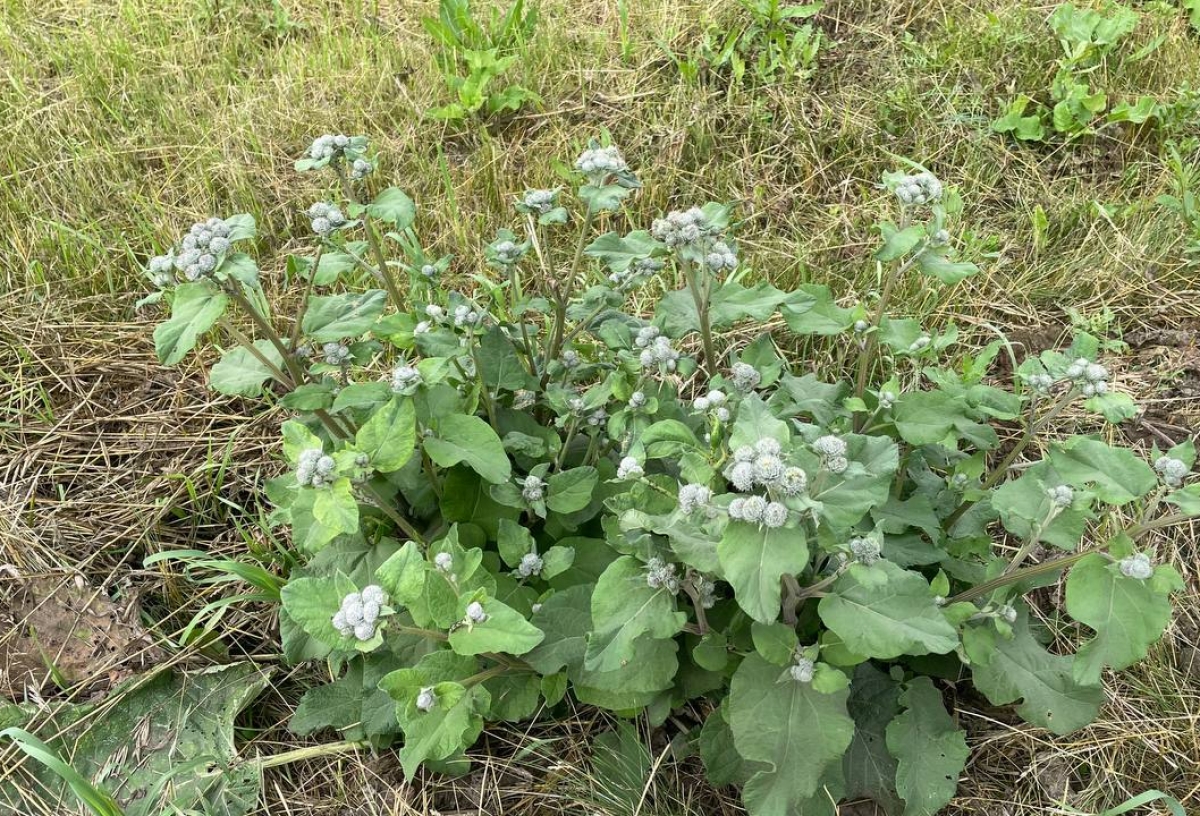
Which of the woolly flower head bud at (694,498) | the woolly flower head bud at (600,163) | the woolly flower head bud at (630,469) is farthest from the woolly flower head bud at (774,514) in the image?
the woolly flower head bud at (600,163)

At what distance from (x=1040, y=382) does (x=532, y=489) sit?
1.37m

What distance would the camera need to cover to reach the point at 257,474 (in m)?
3.24

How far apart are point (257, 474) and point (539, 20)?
303 centimetres

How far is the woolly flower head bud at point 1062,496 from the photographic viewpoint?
81.7 inches

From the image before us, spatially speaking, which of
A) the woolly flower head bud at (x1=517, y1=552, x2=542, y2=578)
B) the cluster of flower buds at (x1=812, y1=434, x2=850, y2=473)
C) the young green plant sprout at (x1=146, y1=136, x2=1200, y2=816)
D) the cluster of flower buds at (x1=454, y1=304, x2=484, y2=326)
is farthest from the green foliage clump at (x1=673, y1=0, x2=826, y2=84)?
the cluster of flower buds at (x1=812, y1=434, x2=850, y2=473)

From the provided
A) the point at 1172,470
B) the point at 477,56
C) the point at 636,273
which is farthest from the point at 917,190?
the point at 477,56

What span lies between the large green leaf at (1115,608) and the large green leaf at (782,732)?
0.56 metres

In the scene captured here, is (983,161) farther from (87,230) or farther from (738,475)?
(87,230)

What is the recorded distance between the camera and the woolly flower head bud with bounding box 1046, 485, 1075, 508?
6.81 ft

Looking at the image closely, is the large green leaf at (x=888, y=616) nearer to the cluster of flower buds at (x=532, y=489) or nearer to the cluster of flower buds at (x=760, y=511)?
the cluster of flower buds at (x=760, y=511)

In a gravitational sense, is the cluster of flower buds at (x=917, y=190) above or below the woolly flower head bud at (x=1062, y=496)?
above

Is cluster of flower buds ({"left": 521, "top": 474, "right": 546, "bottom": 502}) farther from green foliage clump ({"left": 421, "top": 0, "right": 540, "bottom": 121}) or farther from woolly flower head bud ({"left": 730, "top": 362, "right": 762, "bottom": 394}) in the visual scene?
green foliage clump ({"left": 421, "top": 0, "right": 540, "bottom": 121})

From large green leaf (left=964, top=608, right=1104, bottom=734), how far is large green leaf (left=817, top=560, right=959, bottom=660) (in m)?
0.44

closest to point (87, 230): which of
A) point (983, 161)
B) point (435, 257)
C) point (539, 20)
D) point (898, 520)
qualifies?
point (435, 257)
